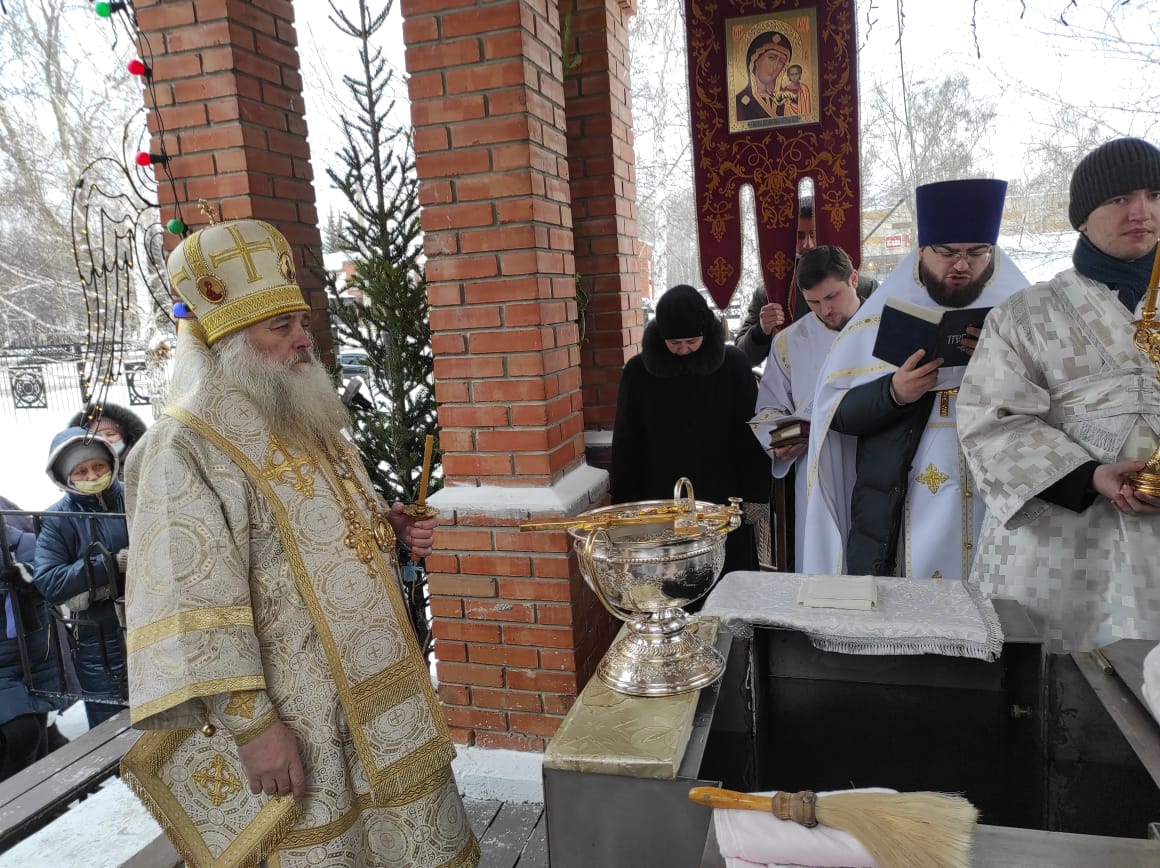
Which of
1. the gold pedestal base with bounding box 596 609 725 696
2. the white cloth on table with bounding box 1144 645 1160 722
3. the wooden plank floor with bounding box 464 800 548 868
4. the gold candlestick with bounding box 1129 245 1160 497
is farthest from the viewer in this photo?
the wooden plank floor with bounding box 464 800 548 868

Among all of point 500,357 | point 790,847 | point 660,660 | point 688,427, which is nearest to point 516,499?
point 500,357

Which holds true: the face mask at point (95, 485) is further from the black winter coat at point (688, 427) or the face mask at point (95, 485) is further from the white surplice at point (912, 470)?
the white surplice at point (912, 470)

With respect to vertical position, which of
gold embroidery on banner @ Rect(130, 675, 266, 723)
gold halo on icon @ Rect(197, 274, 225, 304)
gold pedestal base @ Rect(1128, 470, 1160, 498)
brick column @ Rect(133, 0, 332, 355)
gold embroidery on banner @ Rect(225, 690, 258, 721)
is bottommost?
gold embroidery on banner @ Rect(225, 690, 258, 721)

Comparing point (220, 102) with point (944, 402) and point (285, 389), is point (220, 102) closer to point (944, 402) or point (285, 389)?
point (285, 389)

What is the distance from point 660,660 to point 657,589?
0.40 ft

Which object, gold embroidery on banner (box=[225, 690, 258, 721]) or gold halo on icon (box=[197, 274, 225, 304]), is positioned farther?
gold halo on icon (box=[197, 274, 225, 304])

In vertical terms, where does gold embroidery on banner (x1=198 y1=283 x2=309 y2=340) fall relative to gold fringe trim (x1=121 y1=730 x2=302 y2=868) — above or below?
above

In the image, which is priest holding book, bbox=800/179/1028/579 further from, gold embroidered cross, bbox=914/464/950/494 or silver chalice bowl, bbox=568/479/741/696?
silver chalice bowl, bbox=568/479/741/696

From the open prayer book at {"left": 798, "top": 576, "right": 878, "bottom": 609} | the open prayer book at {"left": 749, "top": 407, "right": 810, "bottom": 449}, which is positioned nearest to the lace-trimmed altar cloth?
the open prayer book at {"left": 798, "top": 576, "right": 878, "bottom": 609}

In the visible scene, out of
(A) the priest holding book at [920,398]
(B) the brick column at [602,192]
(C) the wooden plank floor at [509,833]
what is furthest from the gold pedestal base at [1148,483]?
(B) the brick column at [602,192]

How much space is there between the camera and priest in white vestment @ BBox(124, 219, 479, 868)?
1.59 metres

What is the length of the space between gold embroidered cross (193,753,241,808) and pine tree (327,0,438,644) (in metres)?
1.75

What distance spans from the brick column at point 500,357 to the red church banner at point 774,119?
1.39 metres

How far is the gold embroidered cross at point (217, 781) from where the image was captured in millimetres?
1775
